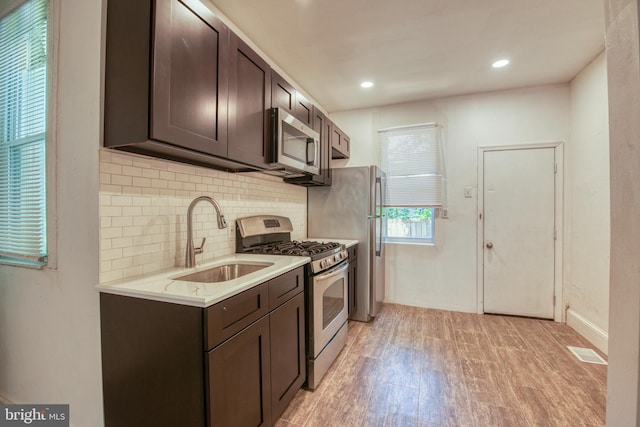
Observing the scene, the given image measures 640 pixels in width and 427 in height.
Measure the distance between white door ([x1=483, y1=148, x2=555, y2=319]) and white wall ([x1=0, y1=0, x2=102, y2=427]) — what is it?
3.71 metres

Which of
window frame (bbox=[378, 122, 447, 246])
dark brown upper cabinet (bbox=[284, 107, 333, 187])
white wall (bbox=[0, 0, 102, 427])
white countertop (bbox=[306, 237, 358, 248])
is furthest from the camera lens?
window frame (bbox=[378, 122, 447, 246])

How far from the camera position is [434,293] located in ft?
11.6

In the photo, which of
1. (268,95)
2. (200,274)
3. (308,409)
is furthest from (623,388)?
(268,95)

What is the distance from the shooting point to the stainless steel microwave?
1954 millimetres

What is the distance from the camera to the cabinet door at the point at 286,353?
153cm

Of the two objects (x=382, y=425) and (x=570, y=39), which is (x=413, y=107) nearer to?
(x=570, y=39)

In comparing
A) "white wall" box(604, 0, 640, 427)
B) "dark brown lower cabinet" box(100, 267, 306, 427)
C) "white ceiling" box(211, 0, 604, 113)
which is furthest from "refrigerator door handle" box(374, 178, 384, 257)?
"white wall" box(604, 0, 640, 427)

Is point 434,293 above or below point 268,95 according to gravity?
below

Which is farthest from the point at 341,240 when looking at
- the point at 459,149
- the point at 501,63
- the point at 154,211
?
the point at 501,63

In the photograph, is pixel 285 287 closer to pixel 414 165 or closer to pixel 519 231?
pixel 414 165

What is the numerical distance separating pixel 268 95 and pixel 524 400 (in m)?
2.72

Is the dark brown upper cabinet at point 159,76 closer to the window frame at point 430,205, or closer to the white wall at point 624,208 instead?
the white wall at point 624,208

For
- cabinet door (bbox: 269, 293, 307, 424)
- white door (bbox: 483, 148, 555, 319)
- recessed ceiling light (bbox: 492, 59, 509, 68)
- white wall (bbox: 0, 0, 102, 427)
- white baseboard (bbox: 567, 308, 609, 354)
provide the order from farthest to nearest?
white door (bbox: 483, 148, 555, 319)
recessed ceiling light (bbox: 492, 59, 509, 68)
white baseboard (bbox: 567, 308, 609, 354)
cabinet door (bbox: 269, 293, 307, 424)
white wall (bbox: 0, 0, 102, 427)

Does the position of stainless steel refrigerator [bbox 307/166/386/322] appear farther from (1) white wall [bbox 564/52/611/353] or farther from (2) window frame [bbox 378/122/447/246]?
(1) white wall [bbox 564/52/611/353]
